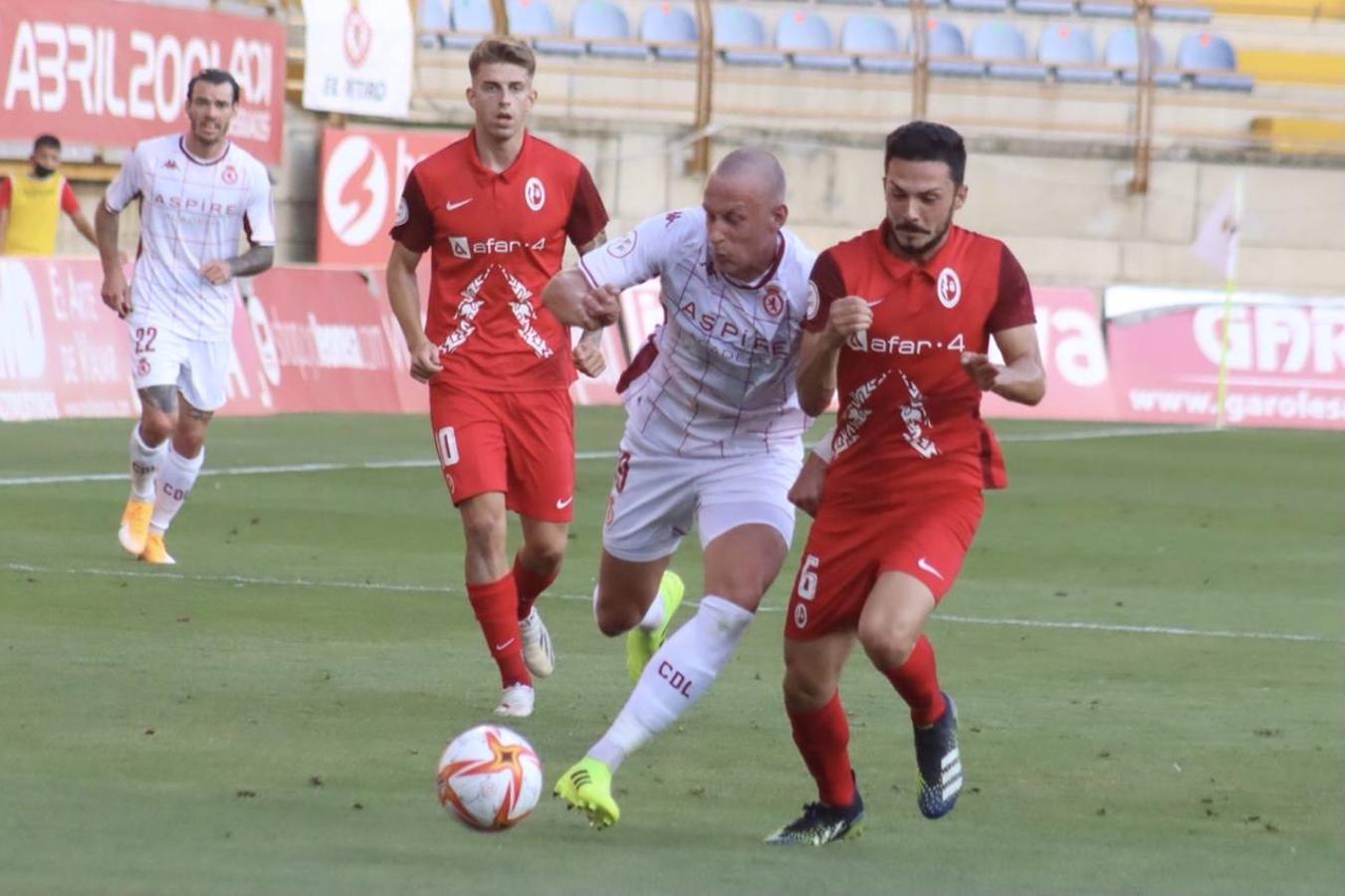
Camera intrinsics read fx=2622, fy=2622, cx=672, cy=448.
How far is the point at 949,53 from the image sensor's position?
3159 centimetres

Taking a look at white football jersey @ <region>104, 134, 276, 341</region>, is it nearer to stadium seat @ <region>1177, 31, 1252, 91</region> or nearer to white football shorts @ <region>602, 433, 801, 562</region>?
white football shorts @ <region>602, 433, 801, 562</region>

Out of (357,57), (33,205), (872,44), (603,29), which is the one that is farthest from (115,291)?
(872,44)

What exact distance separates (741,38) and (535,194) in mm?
22923

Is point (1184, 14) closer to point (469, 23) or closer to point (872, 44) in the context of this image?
point (872, 44)

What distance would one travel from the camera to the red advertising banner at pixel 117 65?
23172 mm

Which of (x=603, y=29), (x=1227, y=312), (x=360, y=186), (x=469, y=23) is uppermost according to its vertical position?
(x=469, y=23)

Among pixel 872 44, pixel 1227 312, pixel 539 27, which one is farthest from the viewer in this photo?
pixel 872 44

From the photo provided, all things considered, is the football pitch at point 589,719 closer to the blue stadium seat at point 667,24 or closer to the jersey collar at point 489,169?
the jersey collar at point 489,169

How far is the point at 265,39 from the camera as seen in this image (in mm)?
26391

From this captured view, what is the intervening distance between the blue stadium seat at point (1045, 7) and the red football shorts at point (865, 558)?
26.9m

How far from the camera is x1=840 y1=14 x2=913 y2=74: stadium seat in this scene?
3083cm

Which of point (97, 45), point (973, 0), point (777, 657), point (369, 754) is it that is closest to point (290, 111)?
point (97, 45)

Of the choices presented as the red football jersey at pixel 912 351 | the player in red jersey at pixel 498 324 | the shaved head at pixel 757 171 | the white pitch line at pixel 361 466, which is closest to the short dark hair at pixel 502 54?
the player in red jersey at pixel 498 324

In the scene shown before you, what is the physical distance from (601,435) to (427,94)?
8.41 meters
